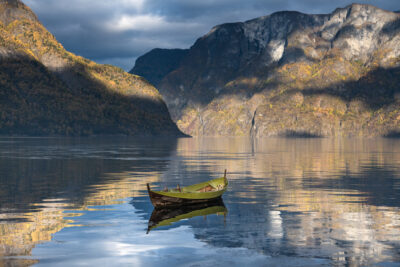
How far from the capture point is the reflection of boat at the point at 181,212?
1417 inches

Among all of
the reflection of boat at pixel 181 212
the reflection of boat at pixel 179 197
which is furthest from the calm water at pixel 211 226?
the reflection of boat at pixel 179 197

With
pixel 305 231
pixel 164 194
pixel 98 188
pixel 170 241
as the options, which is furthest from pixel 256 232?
pixel 98 188

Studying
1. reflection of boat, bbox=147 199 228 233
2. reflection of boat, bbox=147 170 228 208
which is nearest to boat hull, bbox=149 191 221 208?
reflection of boat, bbox=147 170 228 208

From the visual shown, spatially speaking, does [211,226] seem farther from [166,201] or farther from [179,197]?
[166,201]

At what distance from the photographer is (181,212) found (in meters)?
39.4

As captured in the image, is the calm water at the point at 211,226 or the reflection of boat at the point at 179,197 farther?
the reflection of boat at the point at 179,197

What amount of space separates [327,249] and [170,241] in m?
8.61

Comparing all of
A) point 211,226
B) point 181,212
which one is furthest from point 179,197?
point 211,226

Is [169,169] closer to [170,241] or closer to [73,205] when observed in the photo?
[73,205]

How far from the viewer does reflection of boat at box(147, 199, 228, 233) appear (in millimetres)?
36000

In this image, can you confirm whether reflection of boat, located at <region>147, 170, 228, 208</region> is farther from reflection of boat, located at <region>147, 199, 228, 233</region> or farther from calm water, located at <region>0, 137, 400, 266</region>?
calm water, located at <region>0, 137, 400, 266</region>

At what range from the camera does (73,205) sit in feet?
142

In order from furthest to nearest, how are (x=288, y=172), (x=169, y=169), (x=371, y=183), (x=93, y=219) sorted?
(x=169, y=169) → (x=288, y=172) → (x=371, y=183) → (x=93, y=219)

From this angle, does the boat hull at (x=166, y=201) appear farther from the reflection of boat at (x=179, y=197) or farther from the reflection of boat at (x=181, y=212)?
the reflection of boat at (x=181, y=212)
